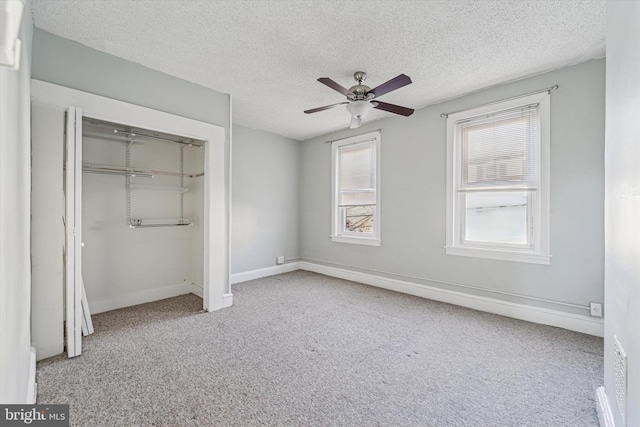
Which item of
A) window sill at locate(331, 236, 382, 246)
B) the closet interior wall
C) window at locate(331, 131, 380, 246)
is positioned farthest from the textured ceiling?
window sill at locate(331, 236, 382, 246)

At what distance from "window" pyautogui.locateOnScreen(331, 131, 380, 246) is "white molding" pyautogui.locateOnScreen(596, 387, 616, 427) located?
9.32 feet

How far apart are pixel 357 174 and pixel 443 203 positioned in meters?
1.56

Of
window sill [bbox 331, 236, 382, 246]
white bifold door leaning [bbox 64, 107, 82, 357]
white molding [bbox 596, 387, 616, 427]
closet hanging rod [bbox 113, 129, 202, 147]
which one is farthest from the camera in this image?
window sill [bbox 331, 236, 382, 246]

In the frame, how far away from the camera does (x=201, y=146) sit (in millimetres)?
3664

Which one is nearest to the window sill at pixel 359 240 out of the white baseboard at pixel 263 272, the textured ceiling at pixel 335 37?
the white baseboard at pixel 263 272

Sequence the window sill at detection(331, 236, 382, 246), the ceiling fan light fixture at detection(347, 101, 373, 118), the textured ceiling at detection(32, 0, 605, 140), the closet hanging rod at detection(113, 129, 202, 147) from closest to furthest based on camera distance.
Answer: the textured ceiling at detection(32, 0, 605, 140) < the ceiling fan light fixture at detection(347, 101, 373, 118) < the closet hanging rod at detection(113, 129, 202, 147) < the window sill at detection(331, 236, 382, 246)

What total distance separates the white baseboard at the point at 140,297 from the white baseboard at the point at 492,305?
249 centimetres

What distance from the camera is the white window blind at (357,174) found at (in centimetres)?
446

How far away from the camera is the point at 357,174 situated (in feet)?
15.3

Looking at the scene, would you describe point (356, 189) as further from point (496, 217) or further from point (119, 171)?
point (119, 171)

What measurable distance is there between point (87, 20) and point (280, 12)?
59.8 inches

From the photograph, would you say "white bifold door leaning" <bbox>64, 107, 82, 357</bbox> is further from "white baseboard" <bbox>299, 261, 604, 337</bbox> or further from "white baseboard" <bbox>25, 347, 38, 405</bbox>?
"white baseboard" <bbox>299, 261, 604, 337</bbox>

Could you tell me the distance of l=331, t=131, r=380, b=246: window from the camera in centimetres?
438

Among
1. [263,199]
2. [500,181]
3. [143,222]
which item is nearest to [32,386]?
[143,222]
